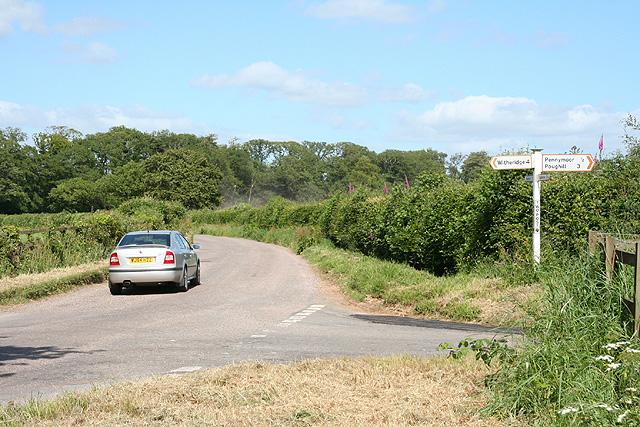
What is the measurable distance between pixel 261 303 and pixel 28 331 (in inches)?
207

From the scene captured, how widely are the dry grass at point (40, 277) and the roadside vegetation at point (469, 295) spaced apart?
60 centimetres

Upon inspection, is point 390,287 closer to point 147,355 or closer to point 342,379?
point 147,355

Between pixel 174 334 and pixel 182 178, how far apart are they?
283 feet

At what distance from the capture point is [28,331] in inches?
369

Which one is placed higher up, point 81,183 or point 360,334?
point 81,183

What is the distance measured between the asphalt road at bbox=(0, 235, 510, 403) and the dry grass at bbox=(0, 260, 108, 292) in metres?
0.88

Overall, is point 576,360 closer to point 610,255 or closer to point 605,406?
point 605,406

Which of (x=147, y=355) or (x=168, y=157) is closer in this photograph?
(x=147, y=355)

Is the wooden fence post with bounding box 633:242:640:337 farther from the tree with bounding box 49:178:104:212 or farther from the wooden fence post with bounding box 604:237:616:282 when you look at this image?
the tree with bounding box 49:178:104:212

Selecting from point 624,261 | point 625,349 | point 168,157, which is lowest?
point 625,349

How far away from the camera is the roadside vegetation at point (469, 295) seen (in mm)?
4402

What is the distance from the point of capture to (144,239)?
15.2 metres

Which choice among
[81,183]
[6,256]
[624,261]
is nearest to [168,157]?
[81,183]

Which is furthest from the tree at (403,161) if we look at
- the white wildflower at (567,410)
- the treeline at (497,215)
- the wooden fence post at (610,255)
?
the white wildflower at (567,410)
